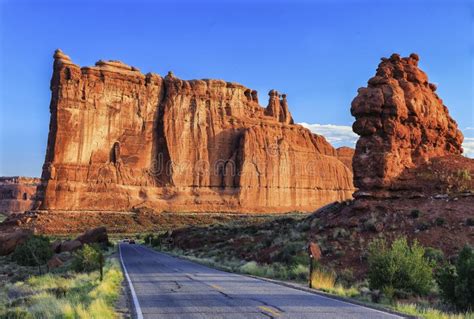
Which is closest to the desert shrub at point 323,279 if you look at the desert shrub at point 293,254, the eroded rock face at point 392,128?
the desert shrub at point 293,254

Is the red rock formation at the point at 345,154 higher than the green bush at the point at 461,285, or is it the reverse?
the red rock formation at the point at 345,154

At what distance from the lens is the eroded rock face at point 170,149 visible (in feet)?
306

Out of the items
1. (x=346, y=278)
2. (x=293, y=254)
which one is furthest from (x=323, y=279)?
(x=293, y=254)

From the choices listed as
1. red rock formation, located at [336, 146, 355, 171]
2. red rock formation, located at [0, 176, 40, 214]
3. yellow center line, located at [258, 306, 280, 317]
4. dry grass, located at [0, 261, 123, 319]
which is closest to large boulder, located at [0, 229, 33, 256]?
dry grass, located at [0, 261, 123, 319]

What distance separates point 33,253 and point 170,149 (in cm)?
7177

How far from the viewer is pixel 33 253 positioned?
34.4 metres

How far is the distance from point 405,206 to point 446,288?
1407cm

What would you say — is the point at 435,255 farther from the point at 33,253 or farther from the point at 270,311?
the point at 33,253

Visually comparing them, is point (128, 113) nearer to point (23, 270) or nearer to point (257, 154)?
point (257, 154)

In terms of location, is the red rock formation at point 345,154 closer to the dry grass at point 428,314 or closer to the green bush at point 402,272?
the green bush at point 402,272

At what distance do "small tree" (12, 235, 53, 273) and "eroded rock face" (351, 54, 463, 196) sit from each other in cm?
2217

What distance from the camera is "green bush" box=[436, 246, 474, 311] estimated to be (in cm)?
1262

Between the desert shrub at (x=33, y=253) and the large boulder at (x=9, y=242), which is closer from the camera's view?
the desert shrub at (x=33, y=253)

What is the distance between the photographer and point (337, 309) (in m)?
11.5
